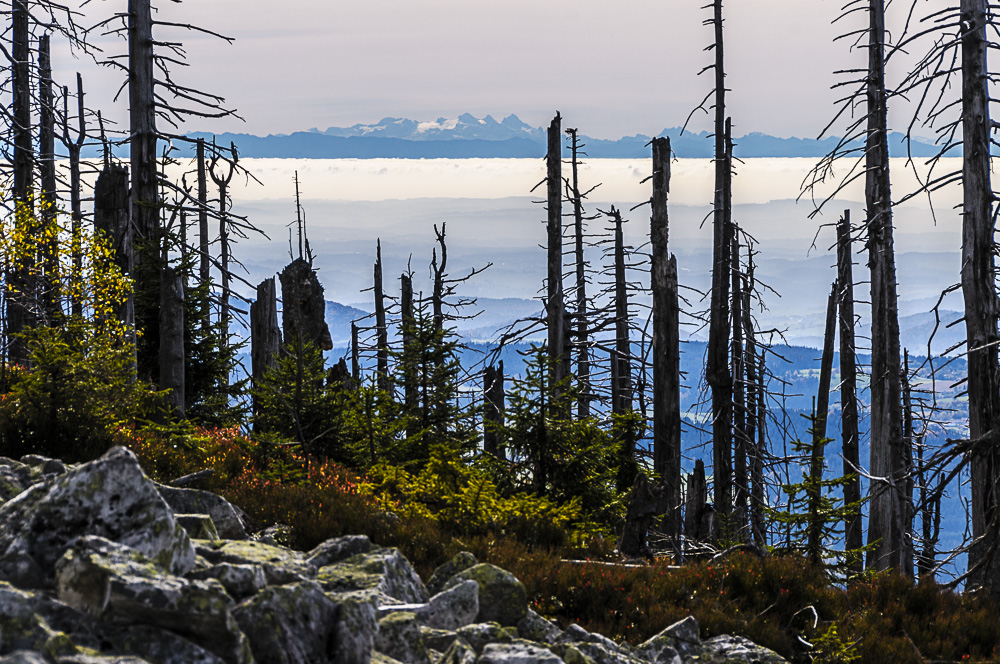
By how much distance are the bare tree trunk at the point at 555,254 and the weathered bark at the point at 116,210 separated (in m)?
9.94

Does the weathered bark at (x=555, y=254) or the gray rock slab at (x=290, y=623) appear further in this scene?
the weathered bark at (x=555, y=254)

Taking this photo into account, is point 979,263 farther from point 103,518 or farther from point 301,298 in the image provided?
point 301,298

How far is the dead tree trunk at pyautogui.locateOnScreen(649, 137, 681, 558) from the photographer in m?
17.0

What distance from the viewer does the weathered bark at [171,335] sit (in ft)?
52.5

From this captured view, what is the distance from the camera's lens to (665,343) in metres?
17.3

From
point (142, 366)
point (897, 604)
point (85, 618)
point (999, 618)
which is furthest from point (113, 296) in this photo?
point (999, 618)

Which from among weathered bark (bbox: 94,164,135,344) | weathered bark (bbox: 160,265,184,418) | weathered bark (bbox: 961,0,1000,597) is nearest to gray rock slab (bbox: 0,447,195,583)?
weathered bark (bbox: 961,0,1000,597)

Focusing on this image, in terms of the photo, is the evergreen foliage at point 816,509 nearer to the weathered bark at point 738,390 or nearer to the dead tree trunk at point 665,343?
the dead tree trunk at point 665,343

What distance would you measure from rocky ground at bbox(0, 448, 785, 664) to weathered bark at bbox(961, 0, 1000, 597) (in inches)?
207

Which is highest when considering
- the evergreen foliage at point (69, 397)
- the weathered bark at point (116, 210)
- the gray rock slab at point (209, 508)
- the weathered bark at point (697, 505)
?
the weathered bark at point (116, 210)

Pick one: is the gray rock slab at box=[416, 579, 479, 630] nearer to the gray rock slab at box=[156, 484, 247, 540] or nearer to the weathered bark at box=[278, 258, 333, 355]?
the gray rock slab at box=[156, 484, 247, 540]

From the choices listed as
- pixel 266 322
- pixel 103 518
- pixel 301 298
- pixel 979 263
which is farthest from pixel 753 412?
pixel 103 518

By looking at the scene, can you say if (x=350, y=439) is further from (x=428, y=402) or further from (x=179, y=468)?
(x=179, y=468)

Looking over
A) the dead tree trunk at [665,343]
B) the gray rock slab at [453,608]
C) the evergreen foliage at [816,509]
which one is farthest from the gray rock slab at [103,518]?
the dead tree trunk at [665,343]
